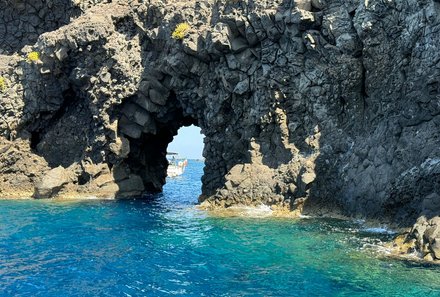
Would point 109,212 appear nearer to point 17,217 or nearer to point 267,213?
point 17,217

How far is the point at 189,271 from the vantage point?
760 inches

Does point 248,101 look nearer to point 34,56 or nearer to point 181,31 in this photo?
point 181,31

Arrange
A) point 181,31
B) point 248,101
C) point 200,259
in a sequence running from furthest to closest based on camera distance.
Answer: point 181,31
point 248,101
point 200,259

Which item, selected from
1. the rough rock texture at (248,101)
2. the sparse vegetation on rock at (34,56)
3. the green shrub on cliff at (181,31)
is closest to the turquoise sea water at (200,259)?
the rough rock texture at (248,101)

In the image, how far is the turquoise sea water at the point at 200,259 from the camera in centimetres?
1702

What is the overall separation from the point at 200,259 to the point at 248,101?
20.6 m

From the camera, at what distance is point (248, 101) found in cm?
3903

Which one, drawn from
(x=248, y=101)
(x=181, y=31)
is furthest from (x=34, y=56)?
(x=248, y=101)

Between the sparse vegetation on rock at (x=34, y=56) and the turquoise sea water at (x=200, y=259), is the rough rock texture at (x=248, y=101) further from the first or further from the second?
the turquoise sea water at (x=200, y=259)

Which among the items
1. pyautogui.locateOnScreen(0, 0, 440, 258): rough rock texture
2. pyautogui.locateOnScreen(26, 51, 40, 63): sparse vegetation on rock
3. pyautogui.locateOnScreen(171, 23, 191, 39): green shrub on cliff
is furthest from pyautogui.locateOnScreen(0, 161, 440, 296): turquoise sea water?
pyautogui.locateOnScreen(26, 51, 40, 63): sparse vegetation on rock

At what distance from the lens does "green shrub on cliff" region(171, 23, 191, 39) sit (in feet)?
137

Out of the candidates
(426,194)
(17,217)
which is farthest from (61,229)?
(426,194)

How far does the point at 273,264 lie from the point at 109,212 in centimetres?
2028

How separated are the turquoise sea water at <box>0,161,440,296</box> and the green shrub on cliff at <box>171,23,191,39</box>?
1832cm
